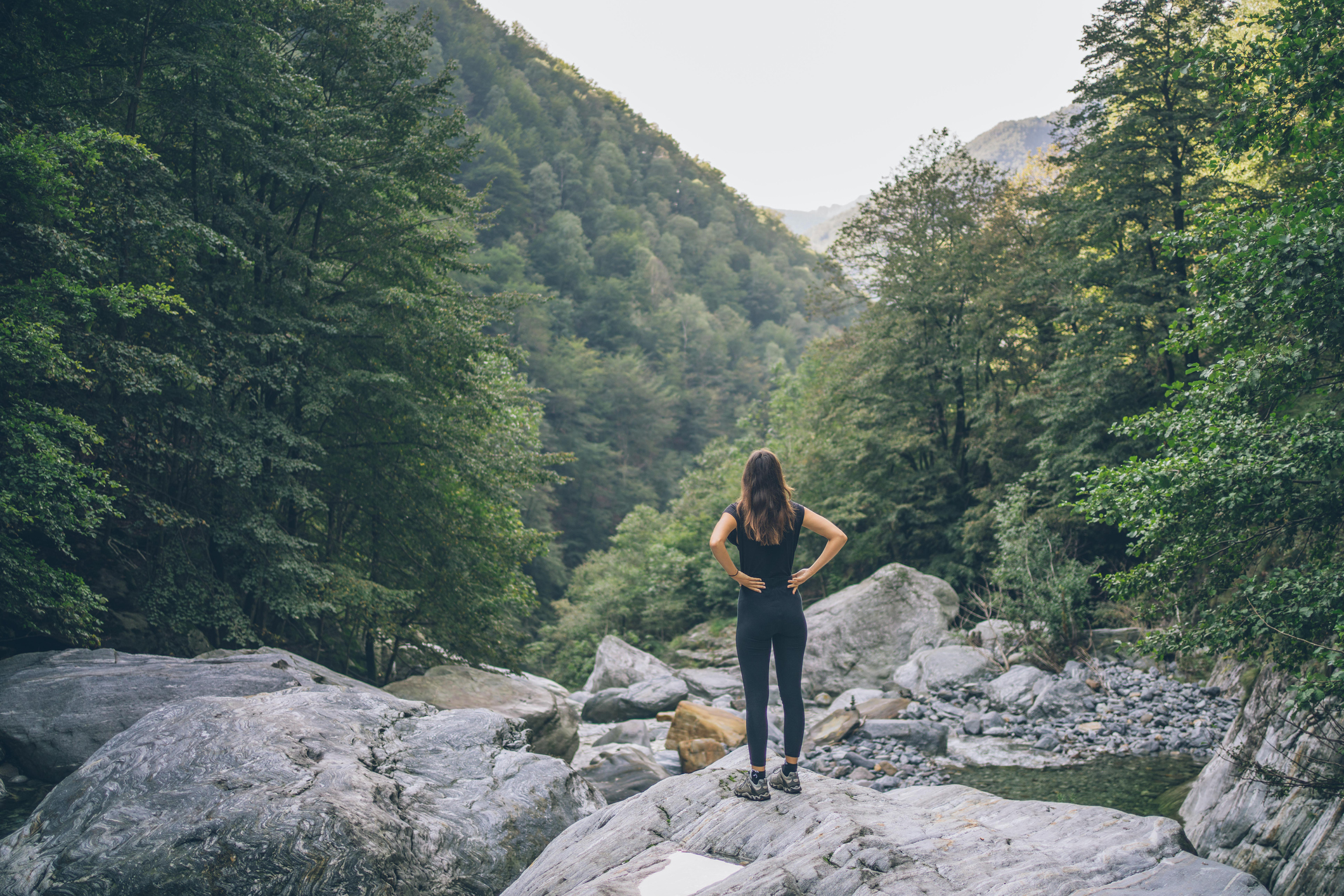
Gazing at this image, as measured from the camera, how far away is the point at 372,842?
4895mm

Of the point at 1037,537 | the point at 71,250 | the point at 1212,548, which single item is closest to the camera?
the point at 1212,548

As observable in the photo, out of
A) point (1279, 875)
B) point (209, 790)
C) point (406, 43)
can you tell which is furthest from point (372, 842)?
point (406, 43)

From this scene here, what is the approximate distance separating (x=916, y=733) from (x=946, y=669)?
12.4 ft

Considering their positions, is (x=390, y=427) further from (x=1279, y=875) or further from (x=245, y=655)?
(x=1279, y=875)

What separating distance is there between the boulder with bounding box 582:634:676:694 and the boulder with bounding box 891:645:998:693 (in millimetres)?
5701

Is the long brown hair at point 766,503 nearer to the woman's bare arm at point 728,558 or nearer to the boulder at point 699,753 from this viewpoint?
the woman's bare arm at point 728,558

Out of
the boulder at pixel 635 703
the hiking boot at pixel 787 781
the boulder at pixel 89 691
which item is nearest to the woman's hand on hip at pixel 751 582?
the hiking boot at pixel 787 781

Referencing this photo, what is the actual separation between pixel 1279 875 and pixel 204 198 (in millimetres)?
14232

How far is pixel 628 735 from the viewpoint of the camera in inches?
485

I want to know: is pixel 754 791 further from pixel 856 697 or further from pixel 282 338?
pixel 856 697

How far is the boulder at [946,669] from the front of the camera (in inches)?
525

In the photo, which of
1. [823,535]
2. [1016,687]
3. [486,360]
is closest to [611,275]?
[486,360]

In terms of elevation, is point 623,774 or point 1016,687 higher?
point 1016,687

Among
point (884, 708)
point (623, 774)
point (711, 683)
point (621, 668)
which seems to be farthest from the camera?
point (621, 668)
